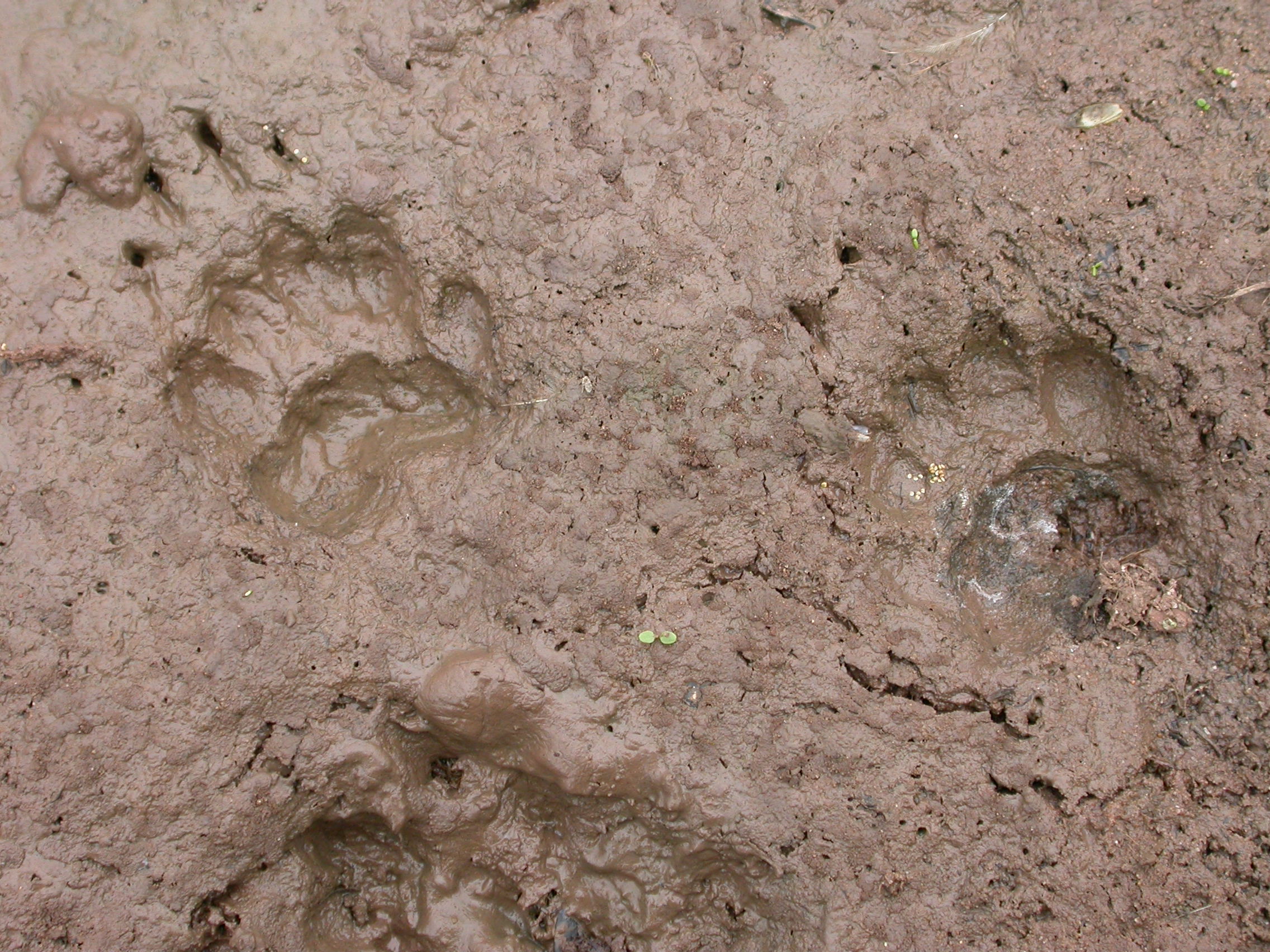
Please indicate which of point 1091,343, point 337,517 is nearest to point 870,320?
point 1091,343

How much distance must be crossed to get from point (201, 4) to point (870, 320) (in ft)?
8.51

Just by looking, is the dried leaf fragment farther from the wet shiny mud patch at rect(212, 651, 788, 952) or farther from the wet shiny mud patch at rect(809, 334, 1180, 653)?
the wet shiny mud patch at rect(212, 651, 788, 952)

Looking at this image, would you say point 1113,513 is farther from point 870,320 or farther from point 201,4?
point 201,4

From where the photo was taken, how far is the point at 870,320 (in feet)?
9.98

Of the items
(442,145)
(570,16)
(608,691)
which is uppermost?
(570,16)

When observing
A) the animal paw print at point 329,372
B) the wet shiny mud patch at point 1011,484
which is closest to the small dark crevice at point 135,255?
the animal paw print at point 329,372

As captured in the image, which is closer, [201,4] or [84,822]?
[84,822]

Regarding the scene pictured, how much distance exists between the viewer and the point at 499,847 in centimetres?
307

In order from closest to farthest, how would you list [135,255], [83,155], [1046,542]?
[83,155] < [135,255] < [1046,542]

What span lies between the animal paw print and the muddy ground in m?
0.02

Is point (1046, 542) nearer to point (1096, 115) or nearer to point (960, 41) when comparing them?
point (1096, 115)

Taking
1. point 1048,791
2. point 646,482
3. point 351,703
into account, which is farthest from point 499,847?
point 1048,791

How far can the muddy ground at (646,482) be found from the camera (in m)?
2.92

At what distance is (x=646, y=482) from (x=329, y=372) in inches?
47.2
